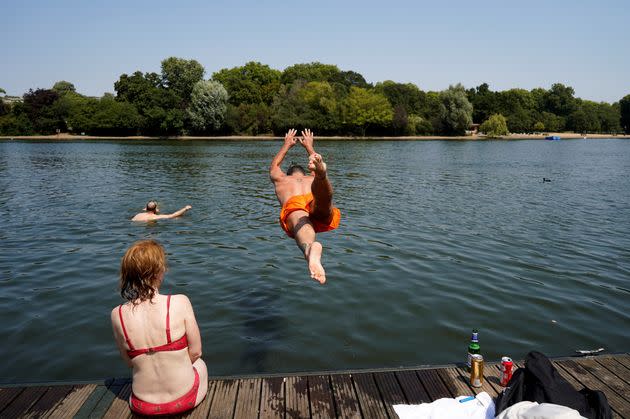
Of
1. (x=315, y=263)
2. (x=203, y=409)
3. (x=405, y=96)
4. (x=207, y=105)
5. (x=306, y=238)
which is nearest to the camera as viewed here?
(x=203, y=409)

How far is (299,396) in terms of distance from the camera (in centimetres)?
479

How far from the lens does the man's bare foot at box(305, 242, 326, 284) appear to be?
4.91 meters

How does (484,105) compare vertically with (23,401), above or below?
above

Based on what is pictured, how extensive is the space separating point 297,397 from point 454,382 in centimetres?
174

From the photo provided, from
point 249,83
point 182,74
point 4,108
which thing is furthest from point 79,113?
point 249,83

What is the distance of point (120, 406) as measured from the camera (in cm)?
456

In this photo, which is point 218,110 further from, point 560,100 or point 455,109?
point 560,100

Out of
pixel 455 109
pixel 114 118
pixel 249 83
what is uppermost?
pixel 249 83

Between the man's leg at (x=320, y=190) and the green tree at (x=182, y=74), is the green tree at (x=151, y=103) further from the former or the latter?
the man's leg at (x=320, y=190)

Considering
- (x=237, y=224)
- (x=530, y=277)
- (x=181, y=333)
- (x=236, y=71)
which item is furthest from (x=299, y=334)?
(x=236, y=71)

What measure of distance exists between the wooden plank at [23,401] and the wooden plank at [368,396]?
330 centimetres

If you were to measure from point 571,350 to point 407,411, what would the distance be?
4.09 m

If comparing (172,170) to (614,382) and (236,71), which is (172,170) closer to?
(614,382)

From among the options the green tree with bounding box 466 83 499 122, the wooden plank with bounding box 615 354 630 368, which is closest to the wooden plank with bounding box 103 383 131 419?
the wooden plank with bounding box 615 354 630 368
